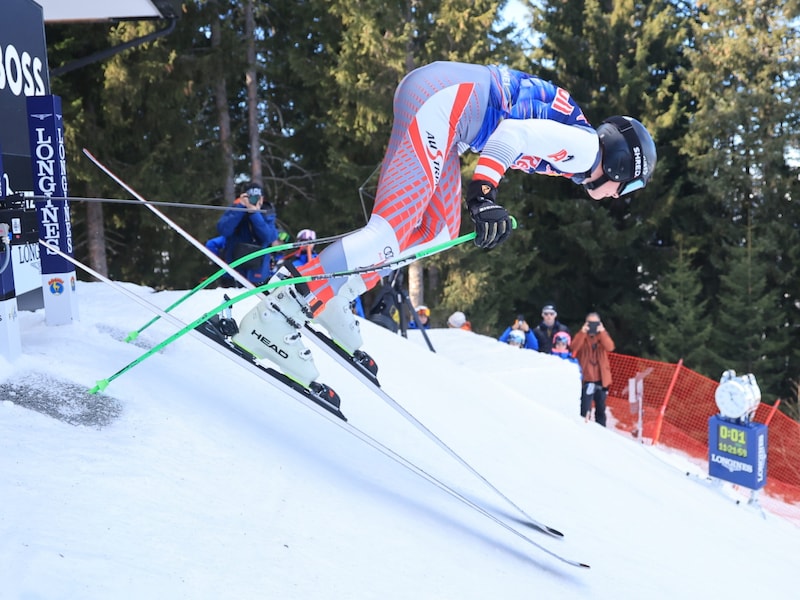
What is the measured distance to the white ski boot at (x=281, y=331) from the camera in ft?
8.18

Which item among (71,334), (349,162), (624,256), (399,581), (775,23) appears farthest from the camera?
(624,256)

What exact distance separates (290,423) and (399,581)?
3.19 ft

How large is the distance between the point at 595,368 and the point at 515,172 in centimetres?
924

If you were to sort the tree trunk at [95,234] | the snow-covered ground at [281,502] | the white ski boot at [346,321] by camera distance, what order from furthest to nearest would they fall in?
the tree trunk at [95,234], the white ski boot at [346,321], the snow-covered ground at [281,502]

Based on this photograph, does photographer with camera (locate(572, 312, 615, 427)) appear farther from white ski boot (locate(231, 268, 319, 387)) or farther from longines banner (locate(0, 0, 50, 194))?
longines banner (locate(0, 0, 50, 194))

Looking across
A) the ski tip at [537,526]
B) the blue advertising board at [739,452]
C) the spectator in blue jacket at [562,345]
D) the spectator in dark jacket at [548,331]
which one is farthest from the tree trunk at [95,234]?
the ski tip at [537,526]

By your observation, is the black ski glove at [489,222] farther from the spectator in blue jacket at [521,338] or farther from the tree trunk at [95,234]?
the tree trunk at [95,234]

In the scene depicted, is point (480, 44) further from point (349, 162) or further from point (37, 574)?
point (37, 574)

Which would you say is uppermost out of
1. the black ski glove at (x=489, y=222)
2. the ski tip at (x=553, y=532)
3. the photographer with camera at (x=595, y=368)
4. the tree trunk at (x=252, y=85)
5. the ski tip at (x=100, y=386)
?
the tree trunk at (x=252, y=85)

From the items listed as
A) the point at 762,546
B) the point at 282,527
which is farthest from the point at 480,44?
the point at 282,527

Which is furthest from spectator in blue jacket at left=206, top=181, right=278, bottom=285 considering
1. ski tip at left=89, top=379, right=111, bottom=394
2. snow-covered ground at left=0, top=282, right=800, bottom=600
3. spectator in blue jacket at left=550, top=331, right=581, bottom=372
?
spectator in blue jacket at left=550, top=331, right=581, bottom=372

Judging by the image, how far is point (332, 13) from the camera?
14.4 meters

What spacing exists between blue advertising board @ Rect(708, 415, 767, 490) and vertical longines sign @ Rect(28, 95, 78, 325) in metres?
5.06

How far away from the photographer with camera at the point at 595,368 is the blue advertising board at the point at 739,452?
7.59ft
